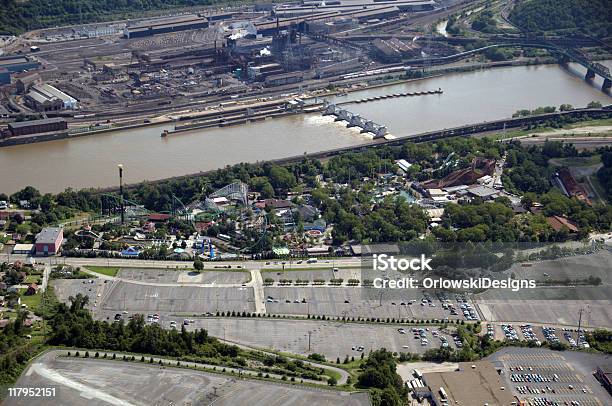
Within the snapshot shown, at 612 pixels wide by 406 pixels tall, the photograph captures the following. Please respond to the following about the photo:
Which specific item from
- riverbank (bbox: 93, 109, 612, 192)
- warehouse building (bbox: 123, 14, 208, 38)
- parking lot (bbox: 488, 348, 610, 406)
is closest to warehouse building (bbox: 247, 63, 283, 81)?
warehouse building (bbox: 123, 14, 208, 38)

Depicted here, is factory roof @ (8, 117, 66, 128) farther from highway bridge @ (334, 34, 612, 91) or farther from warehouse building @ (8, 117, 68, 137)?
highway bridge @ (334, 34, 612, 91)

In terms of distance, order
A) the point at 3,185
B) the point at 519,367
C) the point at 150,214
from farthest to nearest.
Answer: the point at 3,185 → the point at 150,214 → the point at 519,367

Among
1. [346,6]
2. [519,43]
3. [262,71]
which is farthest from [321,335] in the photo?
[346,6]

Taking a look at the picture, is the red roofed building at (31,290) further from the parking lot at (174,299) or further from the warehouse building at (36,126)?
the warehouse building at (36,126)

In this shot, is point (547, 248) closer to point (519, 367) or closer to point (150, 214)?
point (519, 367)

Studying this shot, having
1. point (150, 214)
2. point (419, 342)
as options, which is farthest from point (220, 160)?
point (419, 342)

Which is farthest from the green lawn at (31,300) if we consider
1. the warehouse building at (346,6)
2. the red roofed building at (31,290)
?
the warehouse building at (346,6)

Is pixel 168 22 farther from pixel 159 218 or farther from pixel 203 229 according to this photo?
pixel 203 229
